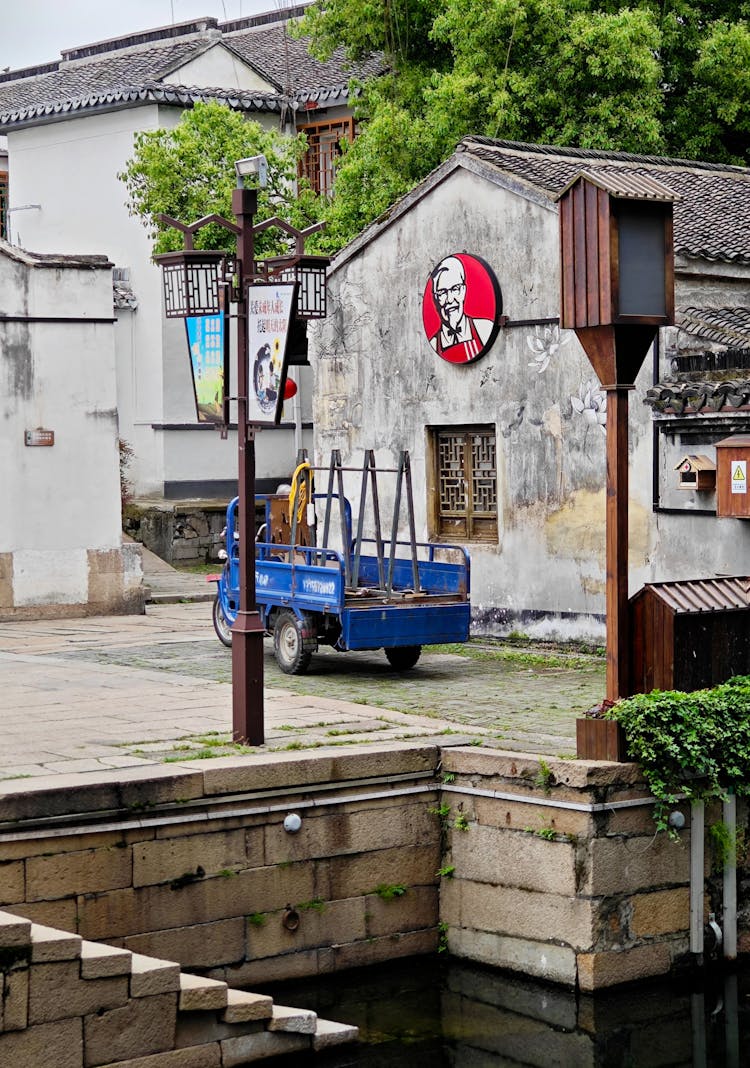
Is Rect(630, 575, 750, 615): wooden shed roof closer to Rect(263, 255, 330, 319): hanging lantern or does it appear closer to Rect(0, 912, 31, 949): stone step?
Rect(263, 255, 330, 319): hanging lantern

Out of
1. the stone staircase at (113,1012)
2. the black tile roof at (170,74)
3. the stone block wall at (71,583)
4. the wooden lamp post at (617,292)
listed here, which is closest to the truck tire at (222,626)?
the stone block wall at (71,583)

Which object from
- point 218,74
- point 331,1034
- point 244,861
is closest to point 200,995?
point 331,1034

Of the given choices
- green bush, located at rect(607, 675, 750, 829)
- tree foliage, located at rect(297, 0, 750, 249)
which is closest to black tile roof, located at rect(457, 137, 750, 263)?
tree foliage, located at rect(297, 0, 750, 249)

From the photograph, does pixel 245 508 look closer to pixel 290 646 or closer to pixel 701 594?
pixel 701 594

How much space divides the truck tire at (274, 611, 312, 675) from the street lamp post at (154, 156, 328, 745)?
2.93 m

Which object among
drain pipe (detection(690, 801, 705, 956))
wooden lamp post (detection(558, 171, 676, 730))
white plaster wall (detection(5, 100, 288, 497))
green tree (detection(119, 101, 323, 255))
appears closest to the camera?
wooden lamp post (detection(558, 171, 676, 730))

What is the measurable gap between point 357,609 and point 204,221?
12.0ft

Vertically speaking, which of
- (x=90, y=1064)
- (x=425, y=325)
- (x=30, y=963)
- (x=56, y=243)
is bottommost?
(x=90, y=1064)

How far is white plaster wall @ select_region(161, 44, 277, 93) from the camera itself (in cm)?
2591

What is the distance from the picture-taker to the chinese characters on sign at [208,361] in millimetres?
9992

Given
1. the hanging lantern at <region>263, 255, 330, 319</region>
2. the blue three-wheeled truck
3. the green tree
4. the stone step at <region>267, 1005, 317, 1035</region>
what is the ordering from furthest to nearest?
the green tree → the blue three-wheeled truck → the hanging lantern at <region>263, 255, 330, 319</region> → the stone step at <region>267, 1005, 317, 1035</region>

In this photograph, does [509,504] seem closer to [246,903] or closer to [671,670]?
[671,670]

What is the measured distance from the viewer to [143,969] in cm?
731

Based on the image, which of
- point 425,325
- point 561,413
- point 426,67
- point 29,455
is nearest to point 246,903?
point 561,413
